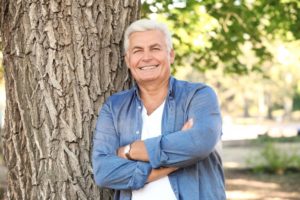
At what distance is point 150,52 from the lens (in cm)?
287

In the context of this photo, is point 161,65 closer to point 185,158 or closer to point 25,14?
point 185,158

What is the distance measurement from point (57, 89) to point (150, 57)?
1.98 feet

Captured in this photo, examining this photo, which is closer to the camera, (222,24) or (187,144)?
(187,144)

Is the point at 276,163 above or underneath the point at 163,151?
underneath

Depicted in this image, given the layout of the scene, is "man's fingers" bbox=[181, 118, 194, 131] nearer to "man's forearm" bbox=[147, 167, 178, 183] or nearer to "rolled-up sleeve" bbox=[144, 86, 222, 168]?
"rolled-up sleeve" bbox=[144, 86, 222, 168]

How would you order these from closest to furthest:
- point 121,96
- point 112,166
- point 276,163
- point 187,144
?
point 187,144 < point 112,166 < point 121,96 < point 276,163

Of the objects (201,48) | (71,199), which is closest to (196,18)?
(201,48)

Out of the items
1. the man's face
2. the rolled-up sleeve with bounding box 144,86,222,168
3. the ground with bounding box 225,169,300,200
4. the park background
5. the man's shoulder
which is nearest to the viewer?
the rolled-up sleeve with bounding box 144,86,222,168

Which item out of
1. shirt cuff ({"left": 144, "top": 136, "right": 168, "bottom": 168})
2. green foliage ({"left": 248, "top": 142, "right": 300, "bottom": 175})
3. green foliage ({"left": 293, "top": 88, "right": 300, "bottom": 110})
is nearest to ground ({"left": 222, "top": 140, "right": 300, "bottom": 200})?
green foliage ({"left": 248, "top": 142, "right": 300, "bottom": 175})

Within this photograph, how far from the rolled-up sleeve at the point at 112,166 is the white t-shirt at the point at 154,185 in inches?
2.7

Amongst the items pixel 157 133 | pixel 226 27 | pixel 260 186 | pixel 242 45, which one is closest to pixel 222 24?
pixel 226 27

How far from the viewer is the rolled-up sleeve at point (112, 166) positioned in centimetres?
270

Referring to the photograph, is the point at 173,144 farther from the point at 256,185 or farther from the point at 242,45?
the point at 256,185

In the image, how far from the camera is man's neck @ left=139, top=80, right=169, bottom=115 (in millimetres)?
2918
